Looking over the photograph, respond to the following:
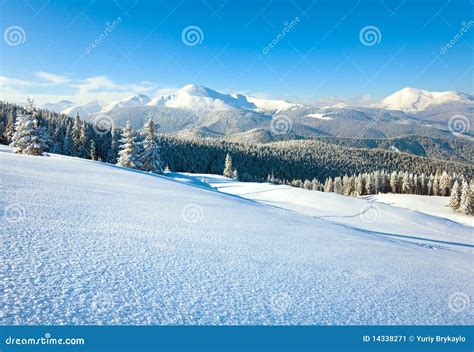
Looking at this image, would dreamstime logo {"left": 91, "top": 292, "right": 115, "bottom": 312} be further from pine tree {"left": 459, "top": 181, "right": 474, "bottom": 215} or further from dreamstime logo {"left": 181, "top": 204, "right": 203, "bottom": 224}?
pine tree {"left": 459, "top": 181, "right": 474, "bottom": 215}

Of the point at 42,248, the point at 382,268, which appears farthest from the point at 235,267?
the point at 382,268

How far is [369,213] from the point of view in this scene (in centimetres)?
2333

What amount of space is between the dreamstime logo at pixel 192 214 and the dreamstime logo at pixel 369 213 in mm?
16188

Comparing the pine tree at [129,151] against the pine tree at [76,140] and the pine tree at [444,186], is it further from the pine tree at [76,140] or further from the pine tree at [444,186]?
the pine tree at [444,186]

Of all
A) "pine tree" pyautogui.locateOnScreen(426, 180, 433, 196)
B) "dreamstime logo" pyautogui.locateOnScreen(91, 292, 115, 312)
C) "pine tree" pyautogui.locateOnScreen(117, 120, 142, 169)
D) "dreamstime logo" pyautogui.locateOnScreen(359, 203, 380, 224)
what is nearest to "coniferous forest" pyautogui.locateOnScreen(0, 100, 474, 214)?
"pine tree" pyautogui.locateOnScreen(117, 120, 142, 169)

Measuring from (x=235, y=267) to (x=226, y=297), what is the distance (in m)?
0.91

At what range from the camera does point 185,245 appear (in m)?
4.84

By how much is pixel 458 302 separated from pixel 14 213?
7333 millimetres

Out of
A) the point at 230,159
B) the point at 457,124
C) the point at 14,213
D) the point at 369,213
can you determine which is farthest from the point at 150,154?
the point at 457,124

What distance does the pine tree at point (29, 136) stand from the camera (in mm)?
24828

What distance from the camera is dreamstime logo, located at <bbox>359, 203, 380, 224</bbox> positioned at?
70.4 ft

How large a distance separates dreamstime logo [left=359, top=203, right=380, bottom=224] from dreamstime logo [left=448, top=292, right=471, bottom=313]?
55.3 feet

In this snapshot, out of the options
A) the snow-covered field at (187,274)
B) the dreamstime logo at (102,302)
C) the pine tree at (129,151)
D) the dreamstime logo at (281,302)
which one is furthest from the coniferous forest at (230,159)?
the dreamstime logo at (281,302)
